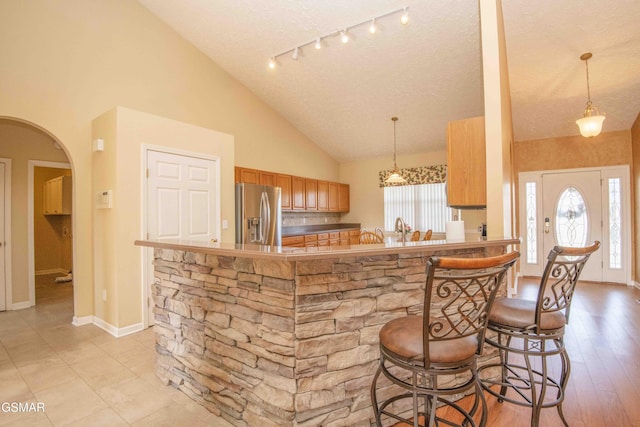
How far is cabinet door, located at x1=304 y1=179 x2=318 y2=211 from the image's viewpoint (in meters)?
6.53

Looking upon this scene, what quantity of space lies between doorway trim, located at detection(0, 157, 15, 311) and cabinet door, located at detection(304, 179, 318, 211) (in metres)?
4.48

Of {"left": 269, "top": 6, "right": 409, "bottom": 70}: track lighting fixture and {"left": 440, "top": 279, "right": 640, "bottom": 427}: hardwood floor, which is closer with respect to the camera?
{"left": 440, "top": 279, "right": 640, "bottom": 427}: hardwood floor

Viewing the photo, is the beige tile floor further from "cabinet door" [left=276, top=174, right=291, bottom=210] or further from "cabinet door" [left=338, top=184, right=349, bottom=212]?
"cabinet door" [left=338, top=184, right=349, bottom=212]

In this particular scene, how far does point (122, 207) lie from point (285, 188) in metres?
3.17

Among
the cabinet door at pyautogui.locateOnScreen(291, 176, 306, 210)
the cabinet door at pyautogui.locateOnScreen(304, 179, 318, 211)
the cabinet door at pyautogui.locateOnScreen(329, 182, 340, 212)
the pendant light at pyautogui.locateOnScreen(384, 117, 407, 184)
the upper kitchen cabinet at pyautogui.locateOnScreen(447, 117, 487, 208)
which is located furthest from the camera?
the cabinet door at pyautogui.locateOnScreen(329, 182, 340, 212)

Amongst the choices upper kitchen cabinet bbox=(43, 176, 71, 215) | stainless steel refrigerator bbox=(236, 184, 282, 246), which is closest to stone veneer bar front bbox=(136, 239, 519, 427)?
stainless steel refrigerator bbox=(236, 184, 282, 246)

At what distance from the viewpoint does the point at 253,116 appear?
5.61 m

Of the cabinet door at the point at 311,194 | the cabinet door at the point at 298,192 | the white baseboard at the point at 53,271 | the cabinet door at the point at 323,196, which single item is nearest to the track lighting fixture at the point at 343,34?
the cabinet door at the point at 298,192

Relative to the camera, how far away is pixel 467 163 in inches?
102

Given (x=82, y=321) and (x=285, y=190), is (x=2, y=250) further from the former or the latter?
(x=285, y=190)

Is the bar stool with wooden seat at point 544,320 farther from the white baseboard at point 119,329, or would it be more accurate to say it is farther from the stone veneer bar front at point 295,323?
the white baseboard at point 119,329

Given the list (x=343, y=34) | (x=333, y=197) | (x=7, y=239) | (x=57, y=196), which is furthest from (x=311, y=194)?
(x=57, y=196)

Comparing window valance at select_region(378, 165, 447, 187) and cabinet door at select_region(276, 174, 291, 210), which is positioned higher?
window valance at select_region(378, 165, 447, 187)

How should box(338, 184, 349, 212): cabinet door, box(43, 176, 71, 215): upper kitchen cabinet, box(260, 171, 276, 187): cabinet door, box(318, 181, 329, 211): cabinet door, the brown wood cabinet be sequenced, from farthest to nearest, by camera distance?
box(338, 184, 349, 212): cabinet door
box(318, 181, 329, 211): cabinet door
box(43, 176, 71, 215): upper kitchen cabinet
box(260, 171, 276, 187): cabinet door
the brown wood cabinet
